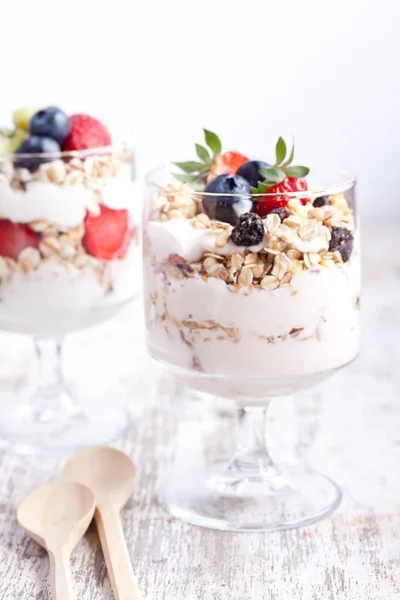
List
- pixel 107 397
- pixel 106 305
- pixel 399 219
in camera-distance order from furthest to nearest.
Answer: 1. pixel 399 219
2. pixel 107 397
3. pixel 106 305

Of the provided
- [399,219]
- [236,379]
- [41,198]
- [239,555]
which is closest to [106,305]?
[41,198]

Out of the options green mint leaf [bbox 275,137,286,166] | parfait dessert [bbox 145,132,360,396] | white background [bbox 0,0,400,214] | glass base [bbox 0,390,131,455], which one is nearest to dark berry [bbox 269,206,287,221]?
parfait dessert [bbox 145,132,360,396]

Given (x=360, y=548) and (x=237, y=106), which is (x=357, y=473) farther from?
(x=237, y=106)

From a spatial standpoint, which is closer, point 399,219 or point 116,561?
point 116,561

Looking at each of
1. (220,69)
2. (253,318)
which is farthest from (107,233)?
(220,69)

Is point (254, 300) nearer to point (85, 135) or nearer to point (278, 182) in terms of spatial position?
point (278, 182)

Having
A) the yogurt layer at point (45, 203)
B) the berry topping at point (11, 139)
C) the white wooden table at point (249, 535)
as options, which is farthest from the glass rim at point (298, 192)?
the white wooden table at point (249, 535)

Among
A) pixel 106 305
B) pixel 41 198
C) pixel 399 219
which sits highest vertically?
pixel 41 198
